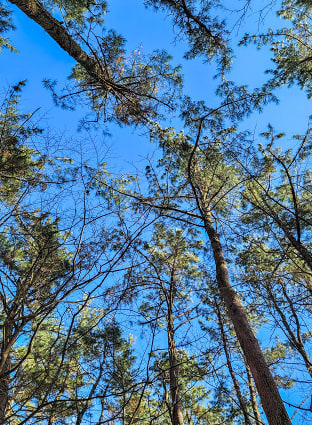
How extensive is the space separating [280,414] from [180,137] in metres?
4.93

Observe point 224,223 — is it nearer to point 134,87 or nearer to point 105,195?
point 105,195

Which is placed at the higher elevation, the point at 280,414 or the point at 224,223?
the point at 224,223

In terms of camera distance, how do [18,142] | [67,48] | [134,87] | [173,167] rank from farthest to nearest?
[173,167] < [134,87] < [67,48] < [18,142]

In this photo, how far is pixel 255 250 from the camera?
680 centimetres

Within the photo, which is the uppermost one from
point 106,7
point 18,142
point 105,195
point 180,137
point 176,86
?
point 106,7

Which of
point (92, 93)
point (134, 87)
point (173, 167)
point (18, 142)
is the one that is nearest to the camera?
point (18, 142)

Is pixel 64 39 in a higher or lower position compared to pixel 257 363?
higher

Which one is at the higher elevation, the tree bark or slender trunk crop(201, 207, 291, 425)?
the tree bark

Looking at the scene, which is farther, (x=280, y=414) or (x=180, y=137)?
(x=180, y=137)

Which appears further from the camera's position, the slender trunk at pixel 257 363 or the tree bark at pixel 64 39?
the tree bark at pixel 64 39

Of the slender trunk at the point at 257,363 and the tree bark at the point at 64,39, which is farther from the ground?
the tree bark at the point at 64,39

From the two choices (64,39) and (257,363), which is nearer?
(257,363)

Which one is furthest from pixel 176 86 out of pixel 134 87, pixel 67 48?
pixel 67 48

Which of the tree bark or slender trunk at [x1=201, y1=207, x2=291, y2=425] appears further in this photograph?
the tree bark
